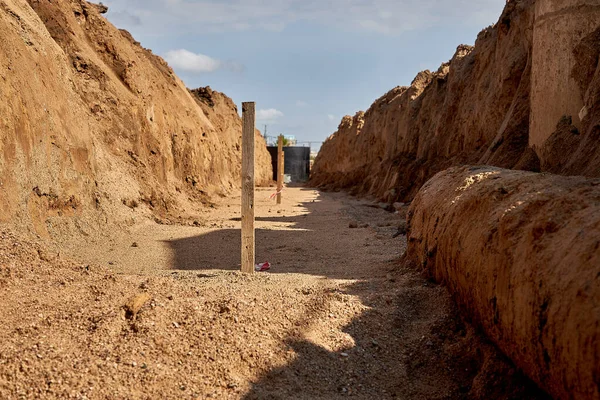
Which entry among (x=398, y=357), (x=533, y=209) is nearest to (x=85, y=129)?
(x=398, y=357)

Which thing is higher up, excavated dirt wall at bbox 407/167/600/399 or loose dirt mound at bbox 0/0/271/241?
loose dirt mound at bbox 0/0/271/241

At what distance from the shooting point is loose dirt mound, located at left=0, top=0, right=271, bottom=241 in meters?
6.79

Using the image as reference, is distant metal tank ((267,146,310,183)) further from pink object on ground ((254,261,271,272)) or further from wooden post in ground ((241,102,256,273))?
wooden post in ground ((241,102,256,273))

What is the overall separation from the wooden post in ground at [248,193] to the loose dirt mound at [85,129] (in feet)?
8.07

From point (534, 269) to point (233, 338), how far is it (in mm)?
2007

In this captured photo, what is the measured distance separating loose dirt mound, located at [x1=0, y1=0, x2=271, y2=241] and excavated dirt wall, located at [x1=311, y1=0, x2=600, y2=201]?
6097 mm

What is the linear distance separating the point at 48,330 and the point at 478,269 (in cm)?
288

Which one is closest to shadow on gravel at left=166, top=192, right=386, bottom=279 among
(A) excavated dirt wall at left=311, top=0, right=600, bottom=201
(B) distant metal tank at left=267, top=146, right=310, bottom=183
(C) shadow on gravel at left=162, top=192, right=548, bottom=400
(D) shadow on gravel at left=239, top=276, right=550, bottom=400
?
(C) shadow on gravel at left=162, top=192, right=548, bottom=400

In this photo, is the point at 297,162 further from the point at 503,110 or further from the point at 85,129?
the point at 85,129

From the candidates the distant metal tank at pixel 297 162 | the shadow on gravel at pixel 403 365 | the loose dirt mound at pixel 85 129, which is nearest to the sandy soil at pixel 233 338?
the shadow on gravel at pixel 403 365

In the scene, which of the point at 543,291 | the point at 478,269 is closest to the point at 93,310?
the point at 478,269

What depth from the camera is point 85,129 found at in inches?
363

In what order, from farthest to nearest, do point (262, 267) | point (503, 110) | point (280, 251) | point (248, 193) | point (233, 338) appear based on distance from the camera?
1. point (503, 110)
2. point (280, 251)
3. point (262, 267)
4. point (248, 193)
5. point (233, 338)

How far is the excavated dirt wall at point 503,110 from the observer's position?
6.47 metres
